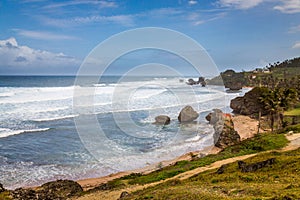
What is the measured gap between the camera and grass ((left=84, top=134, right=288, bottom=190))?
21.4 metres

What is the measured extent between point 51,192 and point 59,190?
61 centimetres

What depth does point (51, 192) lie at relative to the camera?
19312mm

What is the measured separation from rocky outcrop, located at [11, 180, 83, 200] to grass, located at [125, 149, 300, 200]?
644 cm

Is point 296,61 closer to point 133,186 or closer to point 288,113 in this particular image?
point 288,113


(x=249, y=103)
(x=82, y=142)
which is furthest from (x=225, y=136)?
(x=249, y=103)

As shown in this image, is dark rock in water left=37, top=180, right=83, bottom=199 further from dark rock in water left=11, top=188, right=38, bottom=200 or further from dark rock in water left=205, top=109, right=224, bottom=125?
dark rock in water left=205, top=109, right=224, bottom=125

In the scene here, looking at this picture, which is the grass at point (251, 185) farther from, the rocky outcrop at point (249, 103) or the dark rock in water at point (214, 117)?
the rocky outcrop at point (249, 103)

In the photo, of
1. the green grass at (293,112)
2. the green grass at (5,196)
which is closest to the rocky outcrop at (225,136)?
the green grass at (293,112)

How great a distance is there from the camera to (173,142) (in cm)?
3634

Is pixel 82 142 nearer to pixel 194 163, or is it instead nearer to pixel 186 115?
pixel 194 163

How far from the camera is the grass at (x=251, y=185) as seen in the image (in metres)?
11.4

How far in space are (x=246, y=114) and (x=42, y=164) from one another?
40.1 meters

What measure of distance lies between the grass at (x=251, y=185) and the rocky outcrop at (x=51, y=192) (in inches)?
253

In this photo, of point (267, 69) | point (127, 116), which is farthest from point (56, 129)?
point (267, 69)
